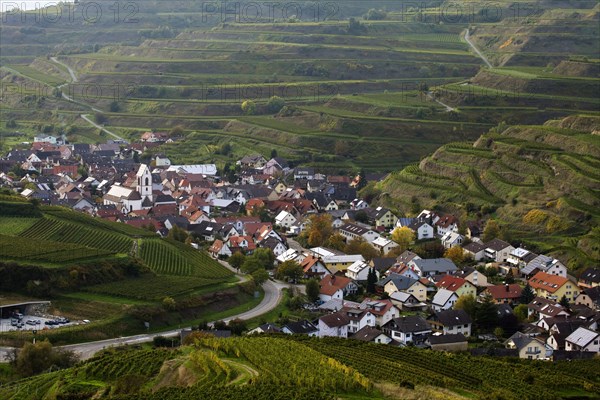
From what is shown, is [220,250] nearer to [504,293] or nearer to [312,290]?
[312,290]

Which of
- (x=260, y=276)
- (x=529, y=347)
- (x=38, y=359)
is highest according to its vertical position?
(x=38, y=359)

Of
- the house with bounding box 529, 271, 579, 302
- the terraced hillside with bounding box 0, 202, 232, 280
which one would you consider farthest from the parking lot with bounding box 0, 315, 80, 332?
the house with bounding box 529, 271, 579, 302

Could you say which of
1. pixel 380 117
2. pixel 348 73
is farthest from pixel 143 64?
pixel 380 117

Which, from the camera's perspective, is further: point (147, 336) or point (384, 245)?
point (384, 245)

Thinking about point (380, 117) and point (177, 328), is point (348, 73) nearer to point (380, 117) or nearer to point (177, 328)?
point (380, 117)

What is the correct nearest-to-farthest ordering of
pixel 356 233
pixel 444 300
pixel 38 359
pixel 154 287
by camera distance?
1. pixel 38 359
2. pixel 154 287
3. pixel 444 300
4. pixel 356 233

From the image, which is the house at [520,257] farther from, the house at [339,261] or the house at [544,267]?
the house at [339,261]

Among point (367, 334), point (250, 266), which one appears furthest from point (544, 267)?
point (250, 266)
